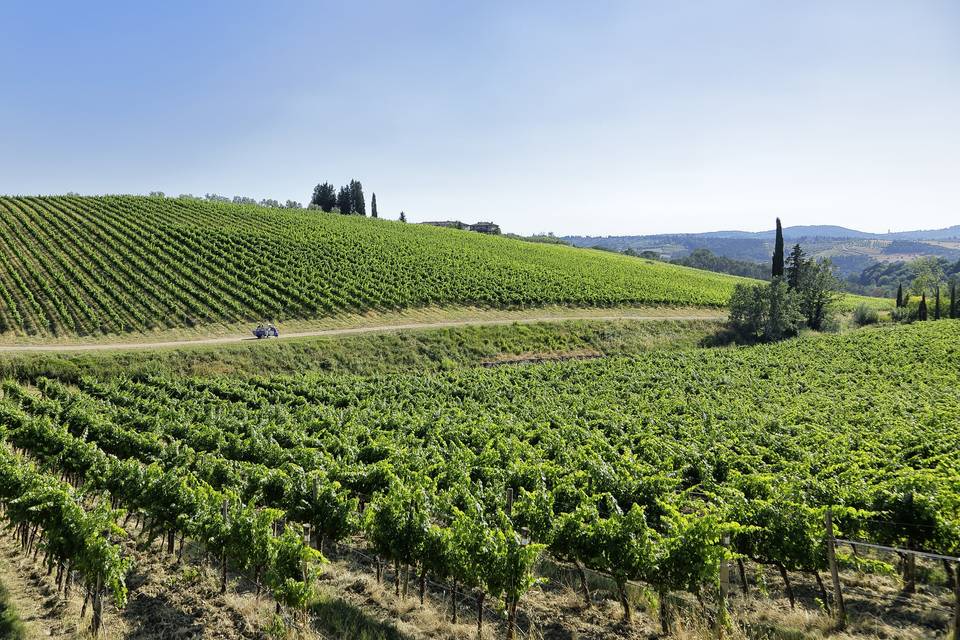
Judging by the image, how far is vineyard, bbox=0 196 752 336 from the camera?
4500 cm

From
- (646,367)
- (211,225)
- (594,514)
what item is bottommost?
(646,367)

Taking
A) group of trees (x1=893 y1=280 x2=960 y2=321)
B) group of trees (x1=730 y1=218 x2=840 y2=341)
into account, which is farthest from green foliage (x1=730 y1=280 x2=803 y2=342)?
group of trees (x1=893 y1=280 x2=960 y2=321)

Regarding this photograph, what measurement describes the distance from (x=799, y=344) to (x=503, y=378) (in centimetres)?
3136

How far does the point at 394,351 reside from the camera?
145 feet

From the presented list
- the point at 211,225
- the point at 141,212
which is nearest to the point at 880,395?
the point at 211,225

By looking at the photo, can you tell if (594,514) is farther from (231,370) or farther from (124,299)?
(124,299)

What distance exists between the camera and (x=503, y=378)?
37.2 meters

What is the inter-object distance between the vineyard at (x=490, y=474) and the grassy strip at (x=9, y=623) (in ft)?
3.34

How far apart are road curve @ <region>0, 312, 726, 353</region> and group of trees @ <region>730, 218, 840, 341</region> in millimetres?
5700

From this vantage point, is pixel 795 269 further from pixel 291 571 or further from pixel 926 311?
pixel 291 571

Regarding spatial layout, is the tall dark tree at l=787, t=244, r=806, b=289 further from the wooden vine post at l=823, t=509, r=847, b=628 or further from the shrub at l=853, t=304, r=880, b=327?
the wooden vine post at l=823, t=509, r=847, b=628

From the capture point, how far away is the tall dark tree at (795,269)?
64.6 meters

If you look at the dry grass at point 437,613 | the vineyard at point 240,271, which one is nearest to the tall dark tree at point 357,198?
the vineyard at point 240,271

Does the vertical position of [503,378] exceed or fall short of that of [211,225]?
it falls short
